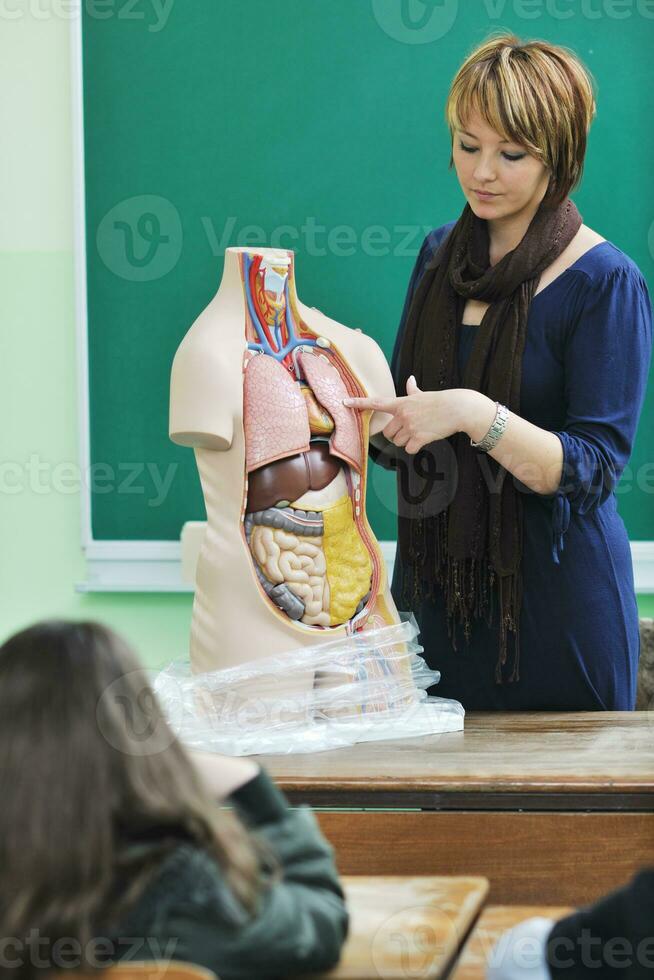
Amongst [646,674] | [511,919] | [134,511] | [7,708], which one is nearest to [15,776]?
[7,708]

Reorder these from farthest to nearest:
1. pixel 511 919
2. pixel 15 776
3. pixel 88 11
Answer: pixel 88 11 < pixel 511 919 < pixel 15 776

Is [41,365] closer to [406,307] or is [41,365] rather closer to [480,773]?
[406,307]

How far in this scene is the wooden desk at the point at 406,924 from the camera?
1.27 meters

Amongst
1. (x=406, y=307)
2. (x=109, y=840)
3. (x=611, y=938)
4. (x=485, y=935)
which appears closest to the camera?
(x=109, y=840)

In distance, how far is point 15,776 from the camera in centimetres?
113

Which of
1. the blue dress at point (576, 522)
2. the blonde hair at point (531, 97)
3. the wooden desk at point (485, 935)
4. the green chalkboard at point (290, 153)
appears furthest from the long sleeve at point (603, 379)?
the green chalkboard at point (290, 153)

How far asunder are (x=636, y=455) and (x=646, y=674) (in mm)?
769

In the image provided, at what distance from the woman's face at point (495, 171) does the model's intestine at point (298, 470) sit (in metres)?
0.36

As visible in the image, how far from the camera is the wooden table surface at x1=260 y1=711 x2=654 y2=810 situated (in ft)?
6.03

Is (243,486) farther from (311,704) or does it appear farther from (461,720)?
(461,720)

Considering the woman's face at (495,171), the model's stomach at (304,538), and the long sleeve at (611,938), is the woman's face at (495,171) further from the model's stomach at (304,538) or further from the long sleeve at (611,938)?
the long sleeve at (611,938)

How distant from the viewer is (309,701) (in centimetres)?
205

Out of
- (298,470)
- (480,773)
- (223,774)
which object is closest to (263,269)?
(298,470)

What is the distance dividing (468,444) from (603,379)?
0.28 metres
